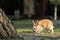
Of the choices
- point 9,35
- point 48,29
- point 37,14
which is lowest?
point 37,14

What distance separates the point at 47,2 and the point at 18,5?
245 cm

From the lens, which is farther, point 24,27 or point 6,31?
point 24,27

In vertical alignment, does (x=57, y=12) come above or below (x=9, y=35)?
below

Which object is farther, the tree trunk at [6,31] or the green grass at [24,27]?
the green grass at [24,27]

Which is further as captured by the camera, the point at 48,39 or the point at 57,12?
the point at 57,12

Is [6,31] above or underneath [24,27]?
above

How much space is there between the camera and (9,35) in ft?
27.5

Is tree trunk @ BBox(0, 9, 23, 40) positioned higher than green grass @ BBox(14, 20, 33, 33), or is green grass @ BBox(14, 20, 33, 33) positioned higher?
tree trunk @ BBox(0, 9, 23, 40)

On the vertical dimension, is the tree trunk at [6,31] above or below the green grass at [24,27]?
above

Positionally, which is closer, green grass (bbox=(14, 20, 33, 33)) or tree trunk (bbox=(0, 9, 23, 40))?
tree trunk (bbox=(0, 9, 23, 40))

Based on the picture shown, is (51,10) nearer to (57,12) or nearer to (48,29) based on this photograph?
(57,12)

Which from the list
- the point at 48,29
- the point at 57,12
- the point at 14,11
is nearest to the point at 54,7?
the point at 57,12

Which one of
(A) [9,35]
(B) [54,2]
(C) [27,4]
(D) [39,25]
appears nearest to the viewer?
(A) [9,35]

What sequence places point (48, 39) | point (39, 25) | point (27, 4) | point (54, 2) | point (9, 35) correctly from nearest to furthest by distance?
point (9, 35) < point (48, 39) < point (39, 25) < point (54, 2) < point (27, 4)
